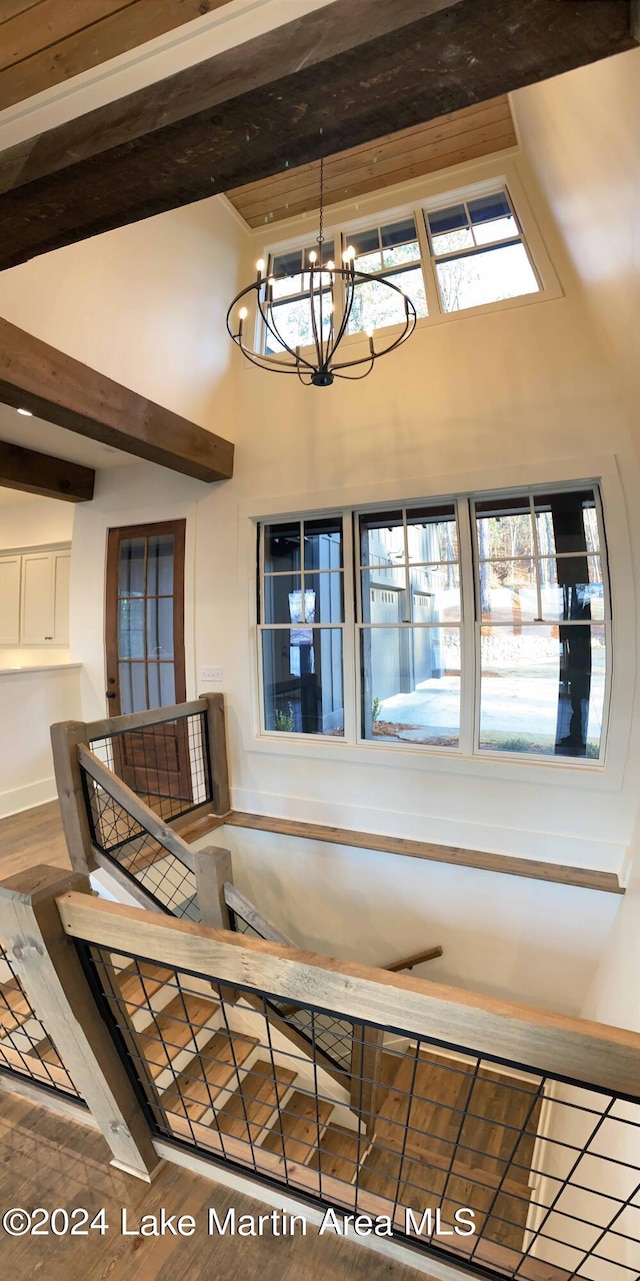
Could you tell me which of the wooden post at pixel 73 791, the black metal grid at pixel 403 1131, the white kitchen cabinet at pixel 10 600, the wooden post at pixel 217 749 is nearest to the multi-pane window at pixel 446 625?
the wooden post at pixel 217 749

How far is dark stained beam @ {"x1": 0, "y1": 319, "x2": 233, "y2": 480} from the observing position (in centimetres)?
229

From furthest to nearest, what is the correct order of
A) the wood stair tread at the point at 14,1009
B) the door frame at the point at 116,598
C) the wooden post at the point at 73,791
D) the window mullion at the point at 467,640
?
1. the door frame at the point at 116,598
2. the window mullion at the point at 467,640
3. the wooden post at the point at 73,791
4. the wood stair tread at the point at 14,1009

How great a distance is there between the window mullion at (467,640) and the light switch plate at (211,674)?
1.75 metres

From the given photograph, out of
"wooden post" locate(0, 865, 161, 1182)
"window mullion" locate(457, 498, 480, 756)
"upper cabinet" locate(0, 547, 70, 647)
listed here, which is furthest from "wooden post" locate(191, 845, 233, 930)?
"upper cabinet" locate(0, 547, 70, 647)

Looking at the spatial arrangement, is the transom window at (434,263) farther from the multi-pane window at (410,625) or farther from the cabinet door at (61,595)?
the cabinet door at (61,595)

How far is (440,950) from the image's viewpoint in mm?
3178

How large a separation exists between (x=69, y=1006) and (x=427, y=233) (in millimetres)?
4379

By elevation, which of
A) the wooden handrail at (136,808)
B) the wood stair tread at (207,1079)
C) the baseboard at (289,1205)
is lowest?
the wood stair tread at (207,1079)

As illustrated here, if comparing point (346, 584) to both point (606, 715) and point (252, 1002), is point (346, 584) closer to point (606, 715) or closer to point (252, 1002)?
point (606, 715)

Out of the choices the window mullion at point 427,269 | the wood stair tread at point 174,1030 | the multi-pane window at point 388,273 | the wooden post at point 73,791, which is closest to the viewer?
the wood stair tread at point 174,1030

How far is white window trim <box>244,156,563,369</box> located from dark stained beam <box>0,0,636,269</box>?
2.33m

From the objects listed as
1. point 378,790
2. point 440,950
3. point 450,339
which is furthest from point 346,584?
point 440,950

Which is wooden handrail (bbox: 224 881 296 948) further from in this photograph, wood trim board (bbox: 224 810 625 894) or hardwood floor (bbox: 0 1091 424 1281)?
wood trim board (bbox: 224 810 625 894)

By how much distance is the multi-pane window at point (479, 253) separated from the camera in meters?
3.11
